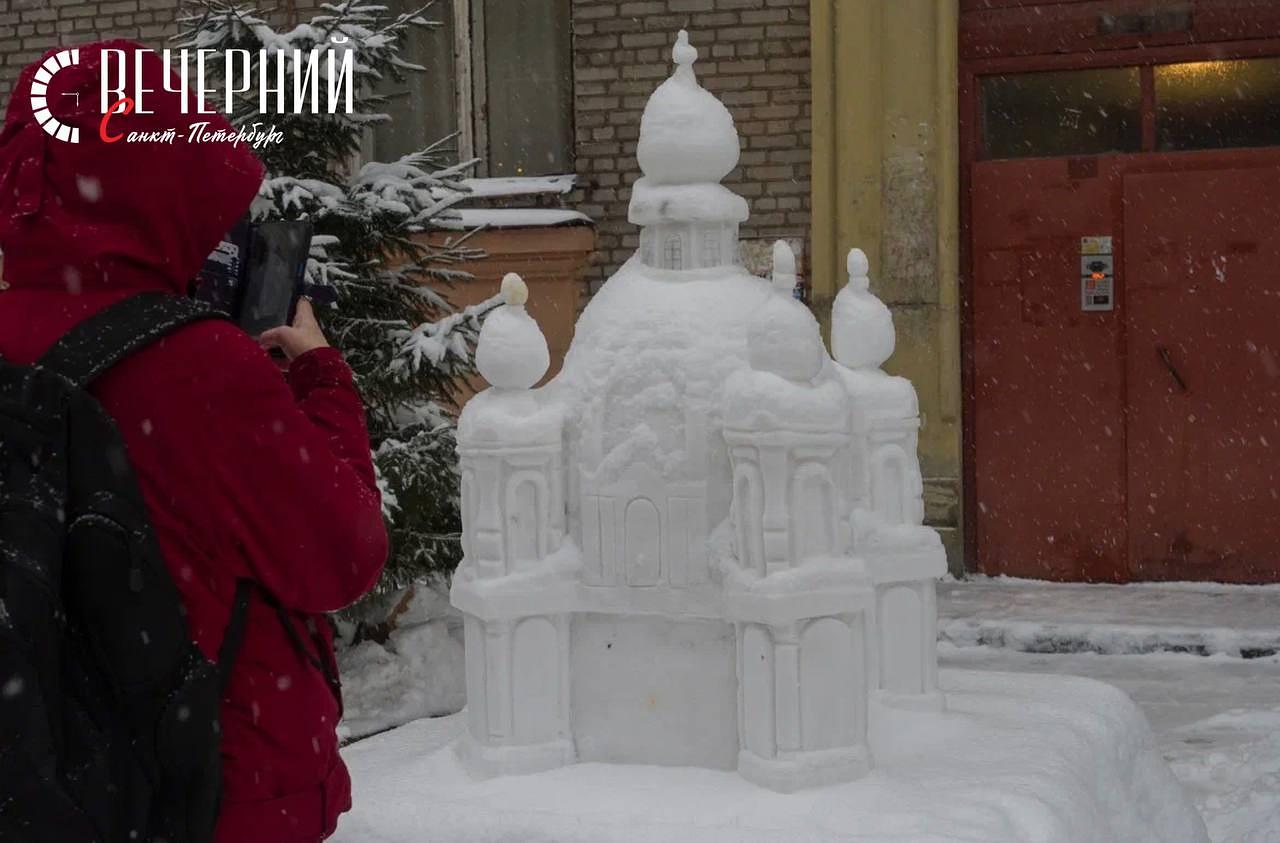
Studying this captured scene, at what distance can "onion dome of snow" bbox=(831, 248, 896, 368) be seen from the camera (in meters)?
3.74

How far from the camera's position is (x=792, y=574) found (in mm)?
3064

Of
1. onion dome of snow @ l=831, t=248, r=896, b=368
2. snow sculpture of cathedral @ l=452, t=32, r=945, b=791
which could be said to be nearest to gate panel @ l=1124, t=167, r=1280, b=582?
onion dome of snow @ l=831, t=248, r=896, b=368

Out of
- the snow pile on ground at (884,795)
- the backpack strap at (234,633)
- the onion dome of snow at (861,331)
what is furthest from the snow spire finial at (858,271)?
the backpack strap at (234,633)

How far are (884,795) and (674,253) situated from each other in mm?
1266

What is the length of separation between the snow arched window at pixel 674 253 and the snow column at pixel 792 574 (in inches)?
13.5

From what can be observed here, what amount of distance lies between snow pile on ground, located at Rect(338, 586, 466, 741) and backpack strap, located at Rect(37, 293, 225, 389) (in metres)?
3.98

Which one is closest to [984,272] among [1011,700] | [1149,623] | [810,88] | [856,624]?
[810,88]

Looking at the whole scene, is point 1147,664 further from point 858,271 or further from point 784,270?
point 784,270

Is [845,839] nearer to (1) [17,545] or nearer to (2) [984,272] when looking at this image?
(1) [17,545]

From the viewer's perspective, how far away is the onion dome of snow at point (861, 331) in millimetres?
3738

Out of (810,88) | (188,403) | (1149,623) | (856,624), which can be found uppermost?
(810,88)

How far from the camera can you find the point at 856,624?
124 inches

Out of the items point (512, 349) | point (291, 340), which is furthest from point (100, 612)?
point (512, 349)

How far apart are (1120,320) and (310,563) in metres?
6.88
